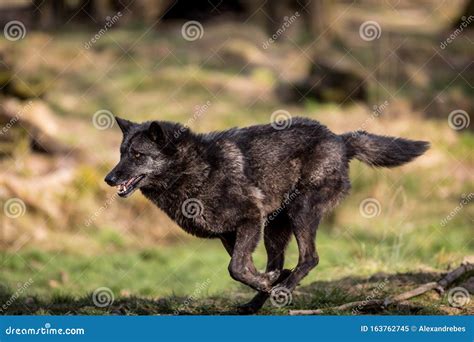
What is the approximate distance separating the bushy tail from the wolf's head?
5.73ft

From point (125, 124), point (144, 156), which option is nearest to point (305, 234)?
point (144, 156)

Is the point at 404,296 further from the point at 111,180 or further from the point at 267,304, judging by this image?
the point at 111,180

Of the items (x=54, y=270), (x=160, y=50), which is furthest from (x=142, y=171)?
Result: (x=160, y=50)

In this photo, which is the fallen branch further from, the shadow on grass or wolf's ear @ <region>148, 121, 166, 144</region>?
wolf's ear @ <region>148, 121, 166, 144</region>

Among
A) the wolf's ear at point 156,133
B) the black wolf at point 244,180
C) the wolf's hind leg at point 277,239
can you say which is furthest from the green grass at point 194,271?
the wolf's ear at point 156,133

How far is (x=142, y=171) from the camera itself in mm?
7203

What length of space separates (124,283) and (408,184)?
586cm

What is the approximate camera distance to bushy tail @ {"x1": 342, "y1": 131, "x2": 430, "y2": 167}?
25.5ft

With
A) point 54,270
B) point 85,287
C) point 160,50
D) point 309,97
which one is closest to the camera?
point 85,287

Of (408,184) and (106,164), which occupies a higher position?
→ (408,184)

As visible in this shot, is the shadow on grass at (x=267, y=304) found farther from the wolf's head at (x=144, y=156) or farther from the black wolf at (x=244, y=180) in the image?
the wolf's head at (x=144, y=156)

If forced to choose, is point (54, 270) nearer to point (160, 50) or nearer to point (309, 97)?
point (309, 97)

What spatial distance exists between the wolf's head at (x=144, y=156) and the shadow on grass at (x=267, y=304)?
119 cm

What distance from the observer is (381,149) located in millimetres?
7785
